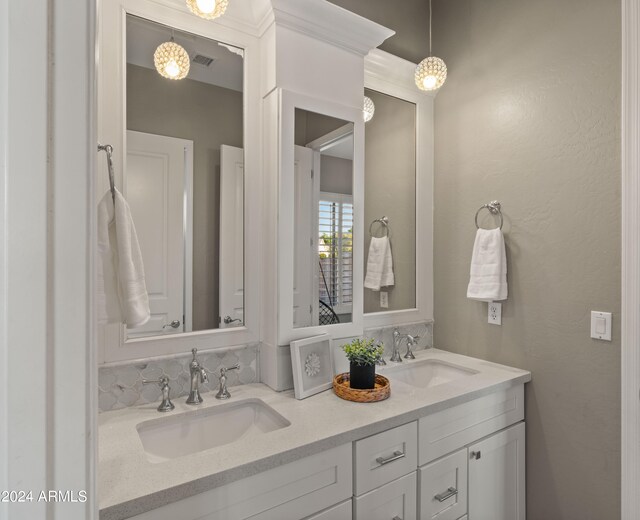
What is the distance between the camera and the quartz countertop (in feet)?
2.94

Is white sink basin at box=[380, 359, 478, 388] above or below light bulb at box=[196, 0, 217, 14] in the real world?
below

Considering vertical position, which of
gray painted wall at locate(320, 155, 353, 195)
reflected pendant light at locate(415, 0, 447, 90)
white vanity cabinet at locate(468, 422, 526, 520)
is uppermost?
reflected pendant light at locate(415, 0, 447, 90)

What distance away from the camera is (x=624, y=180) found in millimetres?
1434

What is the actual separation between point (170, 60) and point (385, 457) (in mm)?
1594

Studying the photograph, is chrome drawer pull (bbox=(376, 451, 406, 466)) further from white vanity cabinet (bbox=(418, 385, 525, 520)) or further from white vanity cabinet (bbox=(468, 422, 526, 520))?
white vanity cabinet (bbox=(468, 422, 526, 520))

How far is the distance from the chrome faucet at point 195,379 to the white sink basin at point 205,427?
72mm

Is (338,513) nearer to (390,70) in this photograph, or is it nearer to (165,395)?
(165,395)

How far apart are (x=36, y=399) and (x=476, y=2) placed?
7.89 feet

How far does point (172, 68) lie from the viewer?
1.42 meters

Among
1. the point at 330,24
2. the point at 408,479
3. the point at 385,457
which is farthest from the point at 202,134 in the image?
the point at 408,479

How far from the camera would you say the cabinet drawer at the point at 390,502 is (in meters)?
1.21

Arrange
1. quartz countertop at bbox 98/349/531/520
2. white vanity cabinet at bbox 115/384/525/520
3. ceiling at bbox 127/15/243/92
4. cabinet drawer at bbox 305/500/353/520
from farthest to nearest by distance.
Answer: ceiling at bbox 127/15/243/92
cabinet drawer at bbox 305/500/353/520
white vanity cabinet at bbox 115/384/525/520
quartz countertop at bbox 98/349/531/520

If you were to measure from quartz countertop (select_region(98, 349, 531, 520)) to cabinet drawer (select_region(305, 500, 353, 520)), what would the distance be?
191 mm

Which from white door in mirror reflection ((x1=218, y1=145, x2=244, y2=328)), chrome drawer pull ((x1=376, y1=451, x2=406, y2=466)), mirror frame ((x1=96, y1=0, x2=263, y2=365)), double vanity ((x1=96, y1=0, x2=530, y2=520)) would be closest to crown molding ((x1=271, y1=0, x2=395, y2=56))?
double vanity ((x1=96, y1=0, x2=530, y2=520))
